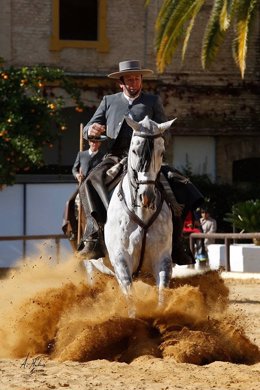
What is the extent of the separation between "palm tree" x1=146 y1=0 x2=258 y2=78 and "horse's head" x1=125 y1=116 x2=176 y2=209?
14.2m

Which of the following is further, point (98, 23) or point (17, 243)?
point (98, 23)

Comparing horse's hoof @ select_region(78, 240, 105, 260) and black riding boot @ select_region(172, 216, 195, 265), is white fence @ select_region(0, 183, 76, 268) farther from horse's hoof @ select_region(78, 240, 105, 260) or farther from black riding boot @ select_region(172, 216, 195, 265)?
black riding boot @ select_region(172, 216, 195, 265)

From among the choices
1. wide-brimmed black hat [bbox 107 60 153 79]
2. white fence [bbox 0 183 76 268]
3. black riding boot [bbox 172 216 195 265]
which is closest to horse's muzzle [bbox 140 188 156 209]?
black riding boot [bbox 172 216 195 265]

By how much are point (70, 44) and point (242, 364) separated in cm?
2509

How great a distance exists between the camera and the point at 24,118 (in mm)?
28688

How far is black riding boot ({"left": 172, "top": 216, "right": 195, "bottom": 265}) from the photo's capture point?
37.1 feet

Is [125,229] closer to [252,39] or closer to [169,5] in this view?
[169,5]

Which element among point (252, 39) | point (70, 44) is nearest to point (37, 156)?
point (70, 44)

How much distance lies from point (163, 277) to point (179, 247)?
853 mm

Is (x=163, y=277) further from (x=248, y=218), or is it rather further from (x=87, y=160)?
(x=248, y=218)

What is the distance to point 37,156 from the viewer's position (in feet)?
92.0

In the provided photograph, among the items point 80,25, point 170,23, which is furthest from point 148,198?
point 80,25

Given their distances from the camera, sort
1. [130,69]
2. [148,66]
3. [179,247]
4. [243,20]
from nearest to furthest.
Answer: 1. [179,247]
2. [130,69]
3. [243,20]
4. [148,66]

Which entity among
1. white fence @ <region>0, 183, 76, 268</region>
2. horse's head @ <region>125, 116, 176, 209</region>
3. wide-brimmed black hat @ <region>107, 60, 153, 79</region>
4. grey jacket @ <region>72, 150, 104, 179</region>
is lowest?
white fence @ <region>0, 183, 76, 268</region>
